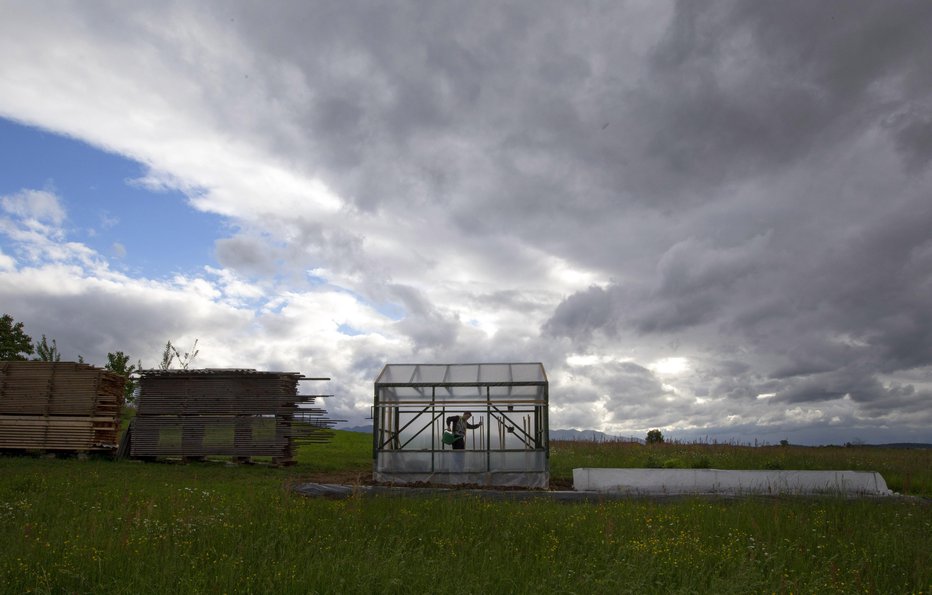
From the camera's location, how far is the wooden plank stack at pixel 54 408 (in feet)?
83.4

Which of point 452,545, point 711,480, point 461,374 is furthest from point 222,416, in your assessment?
point 452,545

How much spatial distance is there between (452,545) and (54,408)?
2179 cm

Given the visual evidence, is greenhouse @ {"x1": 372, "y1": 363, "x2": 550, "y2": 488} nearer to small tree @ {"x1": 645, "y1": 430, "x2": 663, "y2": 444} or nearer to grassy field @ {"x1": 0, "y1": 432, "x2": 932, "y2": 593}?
grassy field @ {"x1": 0, "y1": 432, "x2": 932, "y2": 593}

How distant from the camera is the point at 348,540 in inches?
389

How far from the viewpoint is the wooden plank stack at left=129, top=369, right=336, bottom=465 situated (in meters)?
25.8

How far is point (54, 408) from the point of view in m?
25.7

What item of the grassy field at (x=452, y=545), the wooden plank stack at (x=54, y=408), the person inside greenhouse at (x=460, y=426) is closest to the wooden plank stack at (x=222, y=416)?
the wooden plank stack at (x=54, y=408)

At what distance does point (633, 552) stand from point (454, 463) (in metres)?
11.9

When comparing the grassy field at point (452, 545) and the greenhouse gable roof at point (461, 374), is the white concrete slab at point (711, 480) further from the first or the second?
the greenhouse gable roof at point (461, 374)

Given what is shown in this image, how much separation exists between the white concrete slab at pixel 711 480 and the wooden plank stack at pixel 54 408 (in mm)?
17913

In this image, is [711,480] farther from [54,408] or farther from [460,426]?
[54,408]

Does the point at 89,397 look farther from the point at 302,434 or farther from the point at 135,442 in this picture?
the point at 302,434

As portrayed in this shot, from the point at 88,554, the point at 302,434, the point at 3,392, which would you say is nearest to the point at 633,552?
the point at 88,554

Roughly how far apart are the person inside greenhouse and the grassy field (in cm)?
681
